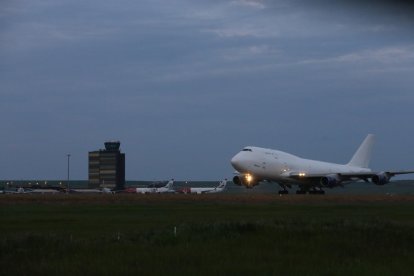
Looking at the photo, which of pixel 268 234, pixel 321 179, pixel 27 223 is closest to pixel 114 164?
pixel 321 179

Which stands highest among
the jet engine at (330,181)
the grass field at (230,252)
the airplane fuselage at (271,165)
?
the airplane fuselage at (271,165)

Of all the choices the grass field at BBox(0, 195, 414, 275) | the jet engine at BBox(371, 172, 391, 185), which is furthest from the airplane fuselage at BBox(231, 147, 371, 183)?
the grass field at BBox(0, 195, 414, 275)

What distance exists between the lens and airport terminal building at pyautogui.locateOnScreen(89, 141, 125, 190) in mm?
185125

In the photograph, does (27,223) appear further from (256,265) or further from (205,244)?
(256,265)

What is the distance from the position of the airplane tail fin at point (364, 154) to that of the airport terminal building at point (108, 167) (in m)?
87.0

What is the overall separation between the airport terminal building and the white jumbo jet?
95.2 meters

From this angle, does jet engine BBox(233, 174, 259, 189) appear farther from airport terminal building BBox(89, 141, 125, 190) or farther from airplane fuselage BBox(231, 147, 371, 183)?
airport terminal building BBox(89, 141, 125, 190)

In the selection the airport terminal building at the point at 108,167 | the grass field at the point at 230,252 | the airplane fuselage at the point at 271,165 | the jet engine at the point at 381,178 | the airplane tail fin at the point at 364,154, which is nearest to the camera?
the grass field at the point at 230,252

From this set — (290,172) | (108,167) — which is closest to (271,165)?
(290,172)

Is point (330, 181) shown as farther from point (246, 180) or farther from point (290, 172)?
point (246, 180)

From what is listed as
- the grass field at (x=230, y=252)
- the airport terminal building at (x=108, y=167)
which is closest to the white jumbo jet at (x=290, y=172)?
the grass field at (x=230, y=252)

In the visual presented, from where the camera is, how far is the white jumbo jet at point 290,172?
86875mm

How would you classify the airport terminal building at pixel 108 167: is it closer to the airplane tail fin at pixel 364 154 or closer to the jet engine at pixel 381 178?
the airplane tail fin at pixel 364 154

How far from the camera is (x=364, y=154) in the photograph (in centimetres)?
10569
